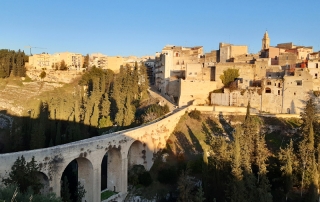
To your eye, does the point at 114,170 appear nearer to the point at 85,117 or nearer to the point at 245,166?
the point at 245,166

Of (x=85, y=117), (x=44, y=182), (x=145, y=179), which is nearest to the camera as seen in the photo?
(x=44, y=182)

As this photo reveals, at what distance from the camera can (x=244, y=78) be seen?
33.4m

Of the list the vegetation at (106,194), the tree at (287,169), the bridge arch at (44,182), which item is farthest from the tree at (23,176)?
→ the tree at (287,169)

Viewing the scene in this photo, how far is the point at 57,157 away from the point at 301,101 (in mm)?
22862

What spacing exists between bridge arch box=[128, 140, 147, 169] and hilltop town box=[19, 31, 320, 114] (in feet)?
33.5

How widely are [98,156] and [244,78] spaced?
66.3ft

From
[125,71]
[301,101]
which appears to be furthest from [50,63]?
[301,101]

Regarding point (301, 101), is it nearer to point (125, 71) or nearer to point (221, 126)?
point (221, 126)

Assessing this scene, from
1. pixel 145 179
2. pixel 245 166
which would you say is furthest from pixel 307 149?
pixel 145 179

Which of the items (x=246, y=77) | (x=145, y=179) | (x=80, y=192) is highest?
(x=246, y=77)

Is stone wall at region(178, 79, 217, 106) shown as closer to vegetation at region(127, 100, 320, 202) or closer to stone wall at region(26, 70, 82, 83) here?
vegetation at region(127, 100, 320, 202)

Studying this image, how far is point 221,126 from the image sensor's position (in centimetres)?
Result: 2903

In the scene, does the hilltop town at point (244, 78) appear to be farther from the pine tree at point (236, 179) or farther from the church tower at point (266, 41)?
the pine tree at point (236, 179)

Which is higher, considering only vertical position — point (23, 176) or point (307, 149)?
point (23, 176)
